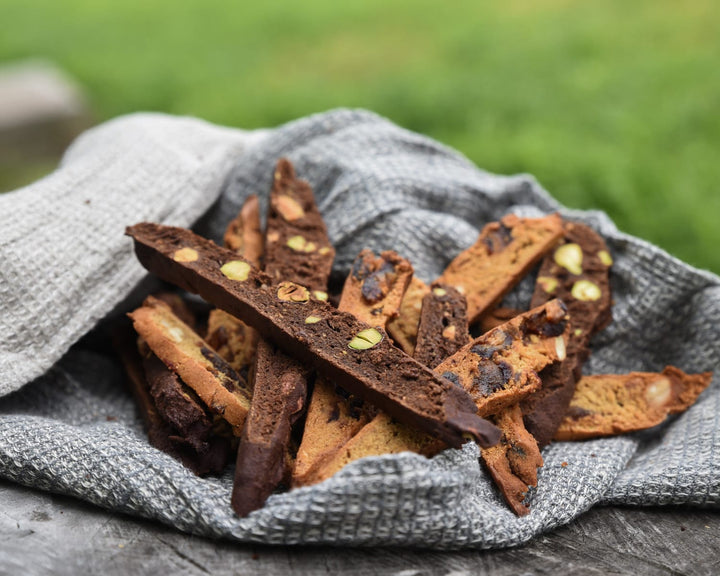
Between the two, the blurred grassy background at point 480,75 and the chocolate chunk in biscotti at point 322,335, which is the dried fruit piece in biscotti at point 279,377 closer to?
the chocolate chunk in biscotti at point 322,335

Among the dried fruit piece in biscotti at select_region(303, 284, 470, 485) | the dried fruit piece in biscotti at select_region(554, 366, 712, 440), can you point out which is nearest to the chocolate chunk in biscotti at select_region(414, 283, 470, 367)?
the dried fruit piece in biscotti at select_region(303, 284, 470, 485)

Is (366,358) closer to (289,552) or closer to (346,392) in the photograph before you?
(346,392)

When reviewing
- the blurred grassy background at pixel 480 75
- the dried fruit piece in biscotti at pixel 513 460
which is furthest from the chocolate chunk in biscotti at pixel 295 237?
the blurred grassy background at pixel 480 75

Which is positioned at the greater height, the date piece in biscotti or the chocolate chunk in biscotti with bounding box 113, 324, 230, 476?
the date piece in biscotti

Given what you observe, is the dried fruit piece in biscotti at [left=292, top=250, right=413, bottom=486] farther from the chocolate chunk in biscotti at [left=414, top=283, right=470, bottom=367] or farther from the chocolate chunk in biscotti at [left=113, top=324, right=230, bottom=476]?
the chocolate chunk in biscotti at [left=113, top=324, right=230, bottom=476]

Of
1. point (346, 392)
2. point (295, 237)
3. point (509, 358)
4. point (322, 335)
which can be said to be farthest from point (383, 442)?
point (295, 237)

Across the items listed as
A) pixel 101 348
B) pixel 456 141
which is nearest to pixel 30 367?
pixel 101 348
